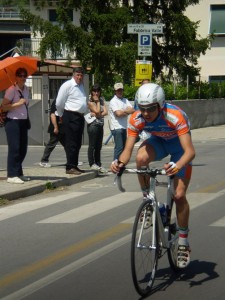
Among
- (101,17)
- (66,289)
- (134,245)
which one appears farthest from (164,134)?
(101,17)

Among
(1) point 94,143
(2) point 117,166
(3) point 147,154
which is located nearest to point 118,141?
(1) point 94,143

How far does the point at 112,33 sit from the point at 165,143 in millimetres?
25552

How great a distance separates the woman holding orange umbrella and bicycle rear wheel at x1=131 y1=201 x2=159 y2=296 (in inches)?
272

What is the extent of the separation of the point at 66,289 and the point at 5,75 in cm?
793

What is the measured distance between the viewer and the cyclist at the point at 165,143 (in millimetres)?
6664

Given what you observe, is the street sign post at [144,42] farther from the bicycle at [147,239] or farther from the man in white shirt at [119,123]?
the bicycle at [147,239]

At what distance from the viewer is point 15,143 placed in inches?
523

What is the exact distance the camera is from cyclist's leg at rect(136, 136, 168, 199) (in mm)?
6922

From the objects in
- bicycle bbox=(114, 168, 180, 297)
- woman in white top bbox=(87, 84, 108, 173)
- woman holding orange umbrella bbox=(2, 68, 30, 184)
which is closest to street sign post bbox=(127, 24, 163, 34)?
woman in white top bbox=(87, 84, 108, 173)

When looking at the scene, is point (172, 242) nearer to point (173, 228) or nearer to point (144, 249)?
point (173, 228)

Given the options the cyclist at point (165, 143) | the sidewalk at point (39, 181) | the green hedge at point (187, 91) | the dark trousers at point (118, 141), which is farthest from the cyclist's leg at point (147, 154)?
the green hedge at point (187, 91)

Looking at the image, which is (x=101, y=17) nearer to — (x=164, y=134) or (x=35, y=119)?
(x=35, y=119)

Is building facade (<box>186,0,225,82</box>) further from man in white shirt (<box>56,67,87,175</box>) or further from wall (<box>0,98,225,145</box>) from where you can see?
man in white shirt (<box>56,67,87,175</box>)

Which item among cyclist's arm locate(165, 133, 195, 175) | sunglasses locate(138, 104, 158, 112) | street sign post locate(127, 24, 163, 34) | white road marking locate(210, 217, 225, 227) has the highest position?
street sign post locate(127, 24, 163, 34)
